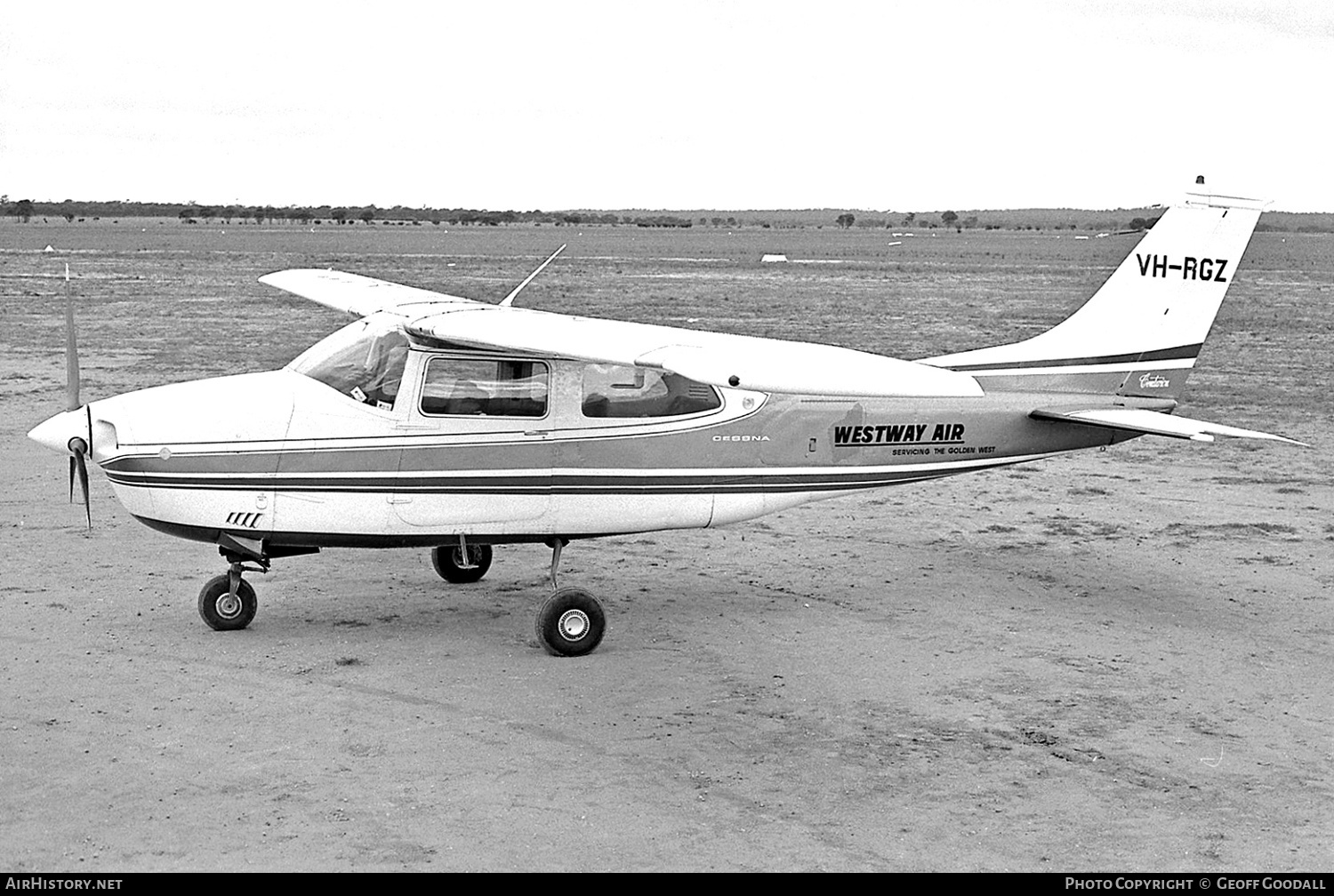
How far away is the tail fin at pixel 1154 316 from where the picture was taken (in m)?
11.5

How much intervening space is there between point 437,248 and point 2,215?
4178 inches

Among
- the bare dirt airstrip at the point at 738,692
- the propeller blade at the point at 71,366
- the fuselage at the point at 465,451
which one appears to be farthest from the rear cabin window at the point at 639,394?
the propeller blade at the point at 71,366

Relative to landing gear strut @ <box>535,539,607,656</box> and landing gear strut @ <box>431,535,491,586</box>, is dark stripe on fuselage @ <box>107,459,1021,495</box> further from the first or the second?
landing gear strut @ <box>431,535,491,586</box>

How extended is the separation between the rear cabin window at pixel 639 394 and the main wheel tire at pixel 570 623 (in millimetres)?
1264

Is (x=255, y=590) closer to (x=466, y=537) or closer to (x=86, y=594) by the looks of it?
(x=86, y=594)

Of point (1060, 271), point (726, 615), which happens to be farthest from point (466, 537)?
point (1060, 271)

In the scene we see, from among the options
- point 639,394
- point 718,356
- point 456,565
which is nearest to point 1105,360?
point 639,394

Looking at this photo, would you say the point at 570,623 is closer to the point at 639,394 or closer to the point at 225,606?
the point at 639,394

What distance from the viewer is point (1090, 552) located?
1269 centimetres

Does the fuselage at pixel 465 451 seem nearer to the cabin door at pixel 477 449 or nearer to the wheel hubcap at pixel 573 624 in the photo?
the cabin door at pixel 477 449

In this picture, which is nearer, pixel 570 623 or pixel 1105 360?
pixel 570 623

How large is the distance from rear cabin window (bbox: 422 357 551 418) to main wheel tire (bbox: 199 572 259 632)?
6.01 ft

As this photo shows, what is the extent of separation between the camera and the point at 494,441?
973 centimetres

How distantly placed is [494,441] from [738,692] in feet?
7.64
